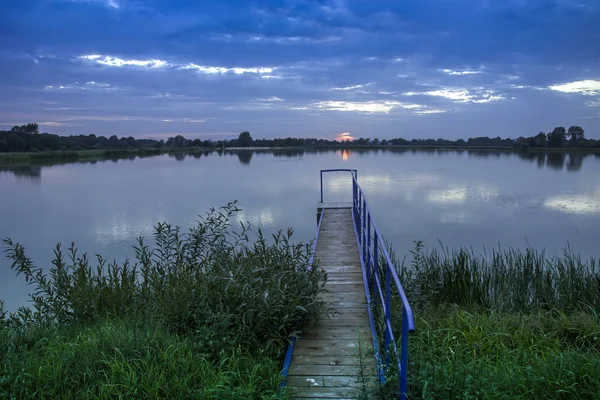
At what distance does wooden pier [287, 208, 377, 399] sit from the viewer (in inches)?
110

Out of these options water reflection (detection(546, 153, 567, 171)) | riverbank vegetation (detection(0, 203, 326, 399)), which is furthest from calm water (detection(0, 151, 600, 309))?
water reflection (detection(546, 153, 567, 171))

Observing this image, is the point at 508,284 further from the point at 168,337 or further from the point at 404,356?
the point at 168,337

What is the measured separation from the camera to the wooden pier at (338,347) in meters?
2.78

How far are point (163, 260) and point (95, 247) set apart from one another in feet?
20.8

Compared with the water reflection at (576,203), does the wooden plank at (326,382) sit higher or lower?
higher

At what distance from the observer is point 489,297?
6500mm

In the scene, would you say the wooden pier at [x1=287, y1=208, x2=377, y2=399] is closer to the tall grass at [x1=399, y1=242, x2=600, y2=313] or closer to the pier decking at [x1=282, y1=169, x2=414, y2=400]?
the pier decking at [x1=282, y1=169, x2=414, y2=400]

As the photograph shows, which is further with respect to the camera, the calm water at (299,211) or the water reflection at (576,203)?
the water reflection at (576,203)

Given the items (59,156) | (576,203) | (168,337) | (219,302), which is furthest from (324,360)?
(59,156)

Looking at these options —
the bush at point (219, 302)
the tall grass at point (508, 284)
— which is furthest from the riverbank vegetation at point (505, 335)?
the bush at point (219, 302)

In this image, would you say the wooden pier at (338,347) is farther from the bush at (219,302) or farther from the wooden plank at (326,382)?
the bush at (219,302)

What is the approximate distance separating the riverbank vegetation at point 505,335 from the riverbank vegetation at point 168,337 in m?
1.18

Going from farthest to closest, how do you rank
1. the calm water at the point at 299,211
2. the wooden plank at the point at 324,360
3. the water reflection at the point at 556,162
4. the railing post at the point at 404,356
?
1. the water reflection at the point at 556,162
2. the calm water at the point at 299,211
3. the wooden plank at the point at 324,360
4. the railing post at the point at 404,356

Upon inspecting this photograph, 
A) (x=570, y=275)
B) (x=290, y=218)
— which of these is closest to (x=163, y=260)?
(x=570, y=275)
